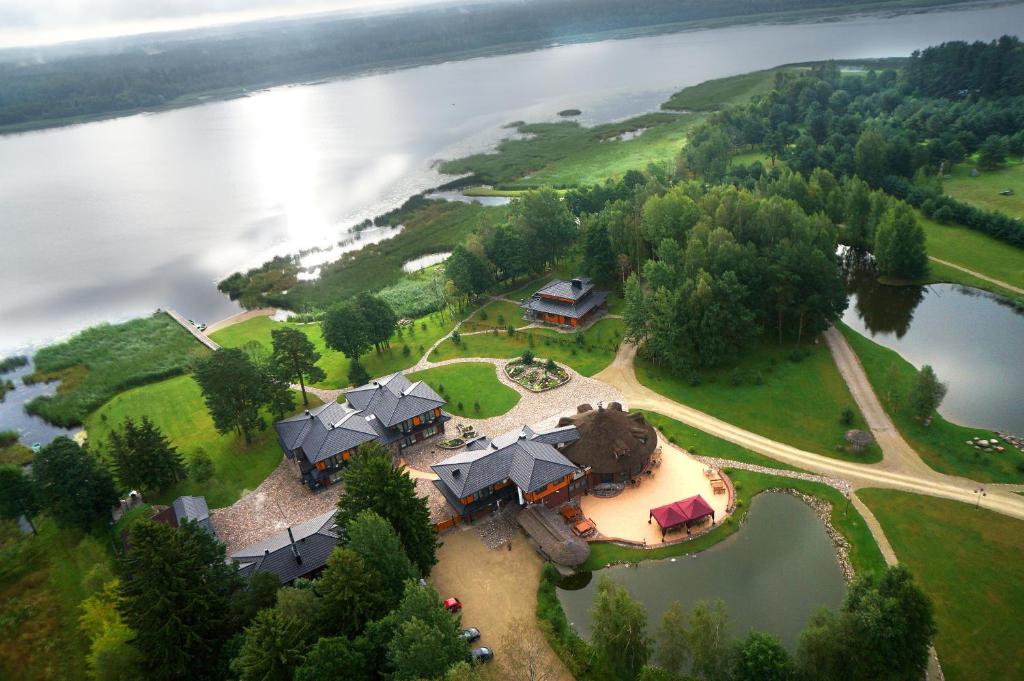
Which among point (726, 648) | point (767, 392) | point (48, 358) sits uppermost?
point (726, 648)

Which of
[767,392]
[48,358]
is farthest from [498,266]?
[48,358]

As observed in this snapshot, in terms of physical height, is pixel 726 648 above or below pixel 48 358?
above

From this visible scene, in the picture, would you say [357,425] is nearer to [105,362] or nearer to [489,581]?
[489,581]

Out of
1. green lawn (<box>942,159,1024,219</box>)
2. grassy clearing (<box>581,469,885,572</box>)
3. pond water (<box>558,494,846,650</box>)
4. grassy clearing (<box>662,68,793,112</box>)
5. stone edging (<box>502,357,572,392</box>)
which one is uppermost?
grassy clearing (<box>662,68,793,112</box>)

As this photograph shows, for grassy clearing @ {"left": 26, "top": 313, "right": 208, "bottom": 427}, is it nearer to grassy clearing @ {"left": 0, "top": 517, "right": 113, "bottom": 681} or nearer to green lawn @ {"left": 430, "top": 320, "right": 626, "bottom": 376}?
grassy clearing @ {"left": 0, "top": 517, "right": 113, "bottom": 681}

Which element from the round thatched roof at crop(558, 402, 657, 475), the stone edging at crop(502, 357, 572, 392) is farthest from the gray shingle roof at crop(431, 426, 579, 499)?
the stone edging at crop(502, 357, 572, 392)

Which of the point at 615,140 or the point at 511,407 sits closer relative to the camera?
the point at 511,407

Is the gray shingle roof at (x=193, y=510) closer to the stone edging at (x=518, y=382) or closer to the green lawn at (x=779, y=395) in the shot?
the stone edging at (x=518, y=382)

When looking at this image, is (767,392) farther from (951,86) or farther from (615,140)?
(951,86)
